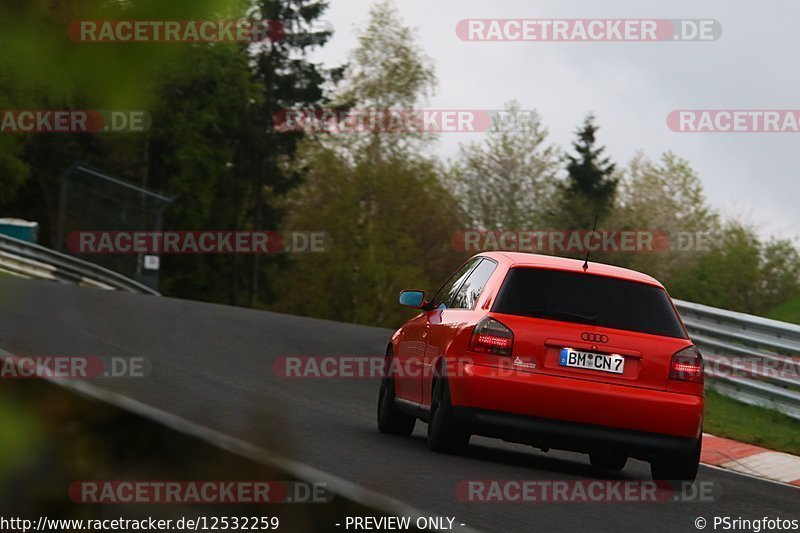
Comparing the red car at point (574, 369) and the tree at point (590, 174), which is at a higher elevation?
the tree at point (590, 174)

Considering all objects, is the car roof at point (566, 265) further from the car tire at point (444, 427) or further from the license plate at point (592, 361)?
the car tire at point (444, 427)

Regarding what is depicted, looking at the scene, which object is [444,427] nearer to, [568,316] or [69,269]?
[568,316]

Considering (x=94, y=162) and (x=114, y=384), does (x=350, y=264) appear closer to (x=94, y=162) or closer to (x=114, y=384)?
(x=114, y=384)

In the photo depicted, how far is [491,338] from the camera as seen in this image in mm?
9070

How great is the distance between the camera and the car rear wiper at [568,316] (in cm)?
915

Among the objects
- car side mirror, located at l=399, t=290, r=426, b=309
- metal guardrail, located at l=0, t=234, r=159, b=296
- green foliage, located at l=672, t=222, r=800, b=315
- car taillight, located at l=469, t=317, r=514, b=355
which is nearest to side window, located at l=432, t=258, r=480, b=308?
car side mirror, located at l=399, t=290, r=426, b=309

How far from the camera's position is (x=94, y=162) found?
2732 millimetres

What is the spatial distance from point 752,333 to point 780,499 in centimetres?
717

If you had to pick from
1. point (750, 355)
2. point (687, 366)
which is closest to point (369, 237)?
point (750, 355)

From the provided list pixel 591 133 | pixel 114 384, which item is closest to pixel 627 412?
pixel 114 384

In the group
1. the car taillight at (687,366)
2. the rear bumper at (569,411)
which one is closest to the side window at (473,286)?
the rear bumper at (569,411)

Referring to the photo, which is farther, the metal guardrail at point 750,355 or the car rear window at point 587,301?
the metal guardrail at point 750,355

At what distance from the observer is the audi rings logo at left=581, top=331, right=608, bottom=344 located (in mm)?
9016

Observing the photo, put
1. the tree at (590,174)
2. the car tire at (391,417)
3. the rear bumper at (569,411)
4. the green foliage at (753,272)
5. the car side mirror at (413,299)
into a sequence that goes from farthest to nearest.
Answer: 1. the tree at (590,174)
2. the green foliage at (753,272)
3. the car tire at (391,417)
4. the car side mirror at (413,299)
5. the rear bumper at (569,411)
